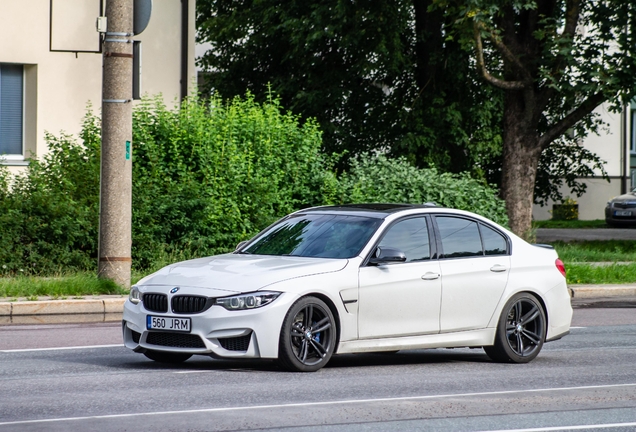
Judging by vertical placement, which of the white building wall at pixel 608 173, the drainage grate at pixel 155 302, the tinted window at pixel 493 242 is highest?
the white building wall at pixel 608 173

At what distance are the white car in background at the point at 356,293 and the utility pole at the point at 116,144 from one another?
5.05m

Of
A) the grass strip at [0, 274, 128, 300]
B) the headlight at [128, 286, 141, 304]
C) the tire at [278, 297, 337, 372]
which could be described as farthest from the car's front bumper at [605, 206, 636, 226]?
the headlight at [128, 286, 141, 304]

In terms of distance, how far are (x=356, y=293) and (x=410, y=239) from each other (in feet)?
3.34

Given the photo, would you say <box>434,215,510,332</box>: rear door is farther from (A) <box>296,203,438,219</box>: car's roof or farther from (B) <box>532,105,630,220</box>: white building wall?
(B) <box>532,105,630,220</box>: white building wall

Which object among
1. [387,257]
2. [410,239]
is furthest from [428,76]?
[387,257]

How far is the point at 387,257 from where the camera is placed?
9.90m

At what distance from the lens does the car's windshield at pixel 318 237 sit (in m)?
10.2

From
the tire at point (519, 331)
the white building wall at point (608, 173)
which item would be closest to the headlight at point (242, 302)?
the tire at point (519, 331)

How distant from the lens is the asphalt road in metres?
7.36

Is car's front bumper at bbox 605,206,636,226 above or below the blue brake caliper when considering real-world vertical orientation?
above

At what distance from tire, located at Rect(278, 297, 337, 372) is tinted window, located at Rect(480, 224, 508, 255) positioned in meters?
2.11

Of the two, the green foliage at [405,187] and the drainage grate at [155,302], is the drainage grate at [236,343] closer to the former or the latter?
the drainage grate at [155,302]

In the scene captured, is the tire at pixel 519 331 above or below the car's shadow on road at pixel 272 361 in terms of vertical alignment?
above

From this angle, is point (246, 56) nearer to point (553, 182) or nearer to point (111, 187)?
point (553, 182)
